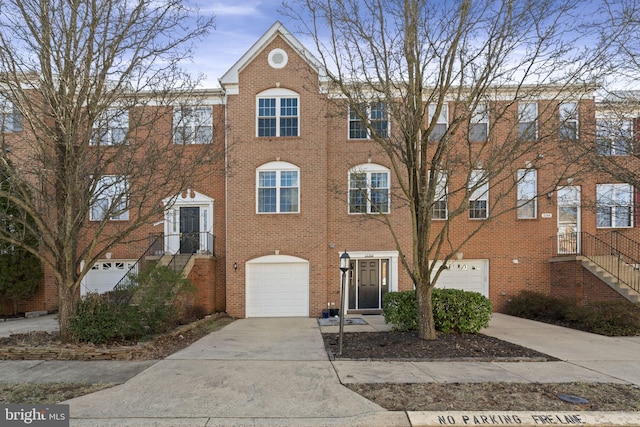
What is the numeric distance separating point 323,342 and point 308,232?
5.49m

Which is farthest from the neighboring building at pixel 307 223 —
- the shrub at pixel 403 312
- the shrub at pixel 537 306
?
the shrub at pixel 403 312

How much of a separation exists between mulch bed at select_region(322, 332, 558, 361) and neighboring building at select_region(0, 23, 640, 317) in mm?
4980

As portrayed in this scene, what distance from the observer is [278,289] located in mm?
14523

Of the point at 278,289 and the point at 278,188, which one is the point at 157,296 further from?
the point at 278,188

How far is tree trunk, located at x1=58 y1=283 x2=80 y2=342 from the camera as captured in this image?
8.39 m

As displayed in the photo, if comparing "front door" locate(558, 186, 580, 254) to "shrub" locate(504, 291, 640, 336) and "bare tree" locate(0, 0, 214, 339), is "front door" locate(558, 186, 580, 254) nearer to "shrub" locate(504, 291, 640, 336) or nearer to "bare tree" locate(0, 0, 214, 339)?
"shrub" locate(504, 291, 640, 336)

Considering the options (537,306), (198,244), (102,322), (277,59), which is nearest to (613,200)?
(537,306)

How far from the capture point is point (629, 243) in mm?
15016

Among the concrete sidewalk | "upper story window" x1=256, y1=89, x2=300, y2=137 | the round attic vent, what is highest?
the round attic vent

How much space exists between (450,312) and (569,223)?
907cm

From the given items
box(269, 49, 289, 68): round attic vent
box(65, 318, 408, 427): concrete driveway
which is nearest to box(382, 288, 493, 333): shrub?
box(65, 318, 408, 427): concrete driveway

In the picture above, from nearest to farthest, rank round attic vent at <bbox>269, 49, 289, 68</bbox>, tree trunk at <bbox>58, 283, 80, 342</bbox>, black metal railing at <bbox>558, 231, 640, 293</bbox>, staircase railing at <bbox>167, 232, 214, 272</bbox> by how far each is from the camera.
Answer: tree trunk at <bbox>58, 283, 80, 342</bbox>
black metal railing at <bbox>558, 231, 640, 293</bbox>
round attic vent at <bbox>269, 49, 289, 68</bbox>
staircase railing at <bbox>167, 232, 214, 272</bbox>

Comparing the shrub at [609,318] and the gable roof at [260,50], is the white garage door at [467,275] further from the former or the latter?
the gable roof at [260,50]

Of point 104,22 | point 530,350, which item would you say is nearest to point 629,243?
point 530,350
